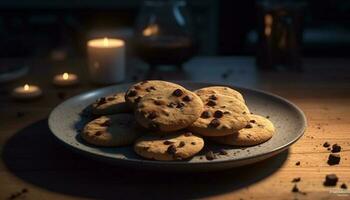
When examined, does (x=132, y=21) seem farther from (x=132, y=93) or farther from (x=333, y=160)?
(x=333, y=160)

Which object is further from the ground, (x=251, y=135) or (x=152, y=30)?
(x=152, y=30)

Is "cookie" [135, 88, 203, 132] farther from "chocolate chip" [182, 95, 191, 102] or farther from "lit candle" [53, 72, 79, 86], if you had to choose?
"lit candle" [53, 72, 79, 86]

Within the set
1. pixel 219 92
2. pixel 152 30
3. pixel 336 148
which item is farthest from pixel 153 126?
pixel 152 30

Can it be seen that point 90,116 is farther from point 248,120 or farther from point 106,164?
point 248,120

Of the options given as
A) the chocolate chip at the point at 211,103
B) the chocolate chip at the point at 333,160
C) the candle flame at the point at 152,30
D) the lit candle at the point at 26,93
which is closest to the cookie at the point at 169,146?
the chocolate chip at the point at 211,103

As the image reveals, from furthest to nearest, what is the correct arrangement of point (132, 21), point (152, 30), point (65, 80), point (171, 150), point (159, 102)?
1. point (132, 21)
2. point (152, 30)
3. point (65, 80)
4. point (159, 102)
5. point (171, 150)

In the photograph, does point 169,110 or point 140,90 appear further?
point 140,90

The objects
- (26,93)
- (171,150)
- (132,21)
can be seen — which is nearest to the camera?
(171,150)
